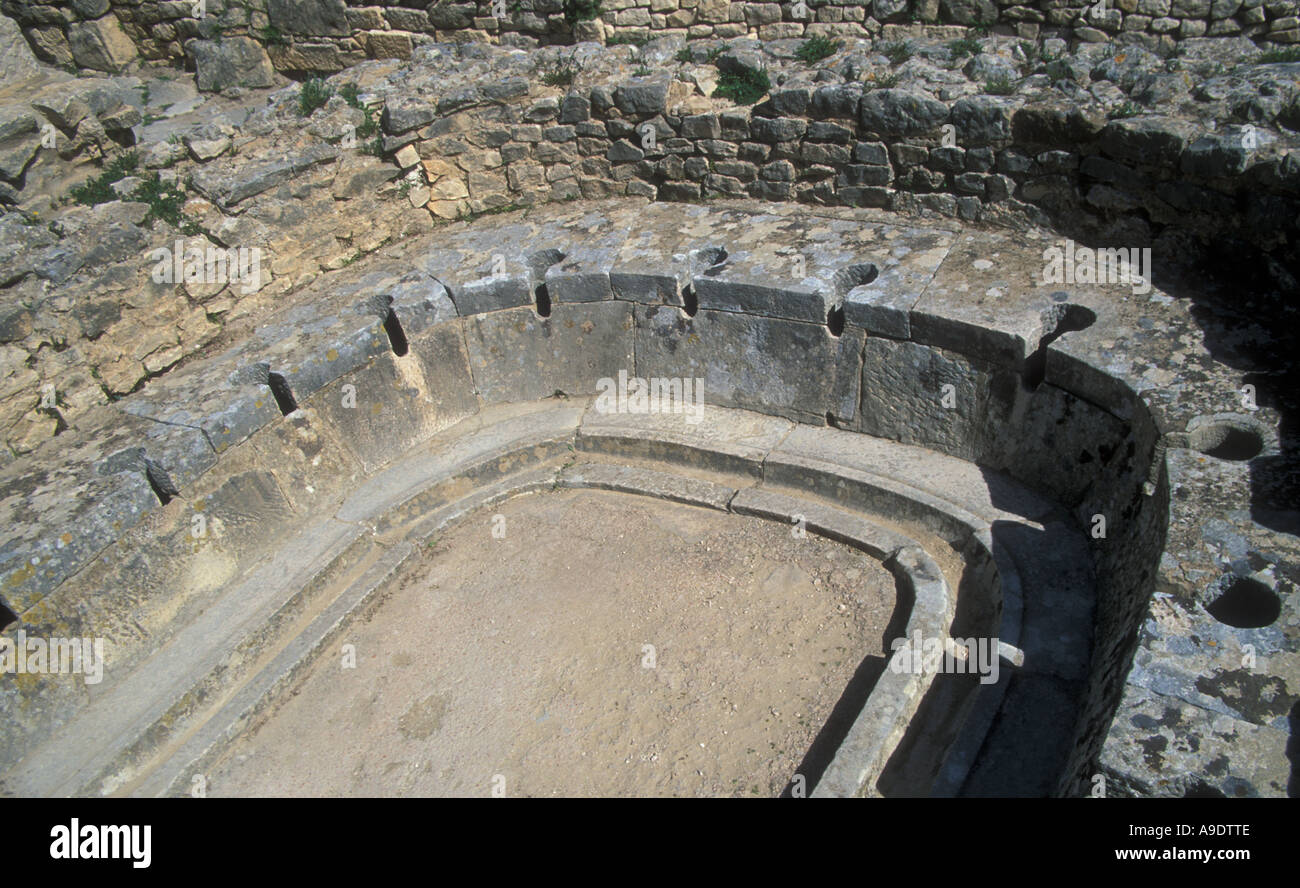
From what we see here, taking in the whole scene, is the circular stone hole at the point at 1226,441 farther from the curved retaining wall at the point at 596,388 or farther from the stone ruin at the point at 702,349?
the curved retaining wall at the point at 596,388

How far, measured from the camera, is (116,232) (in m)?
6.41

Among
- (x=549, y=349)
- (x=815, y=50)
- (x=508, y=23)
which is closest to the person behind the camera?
(x=549, y=349)

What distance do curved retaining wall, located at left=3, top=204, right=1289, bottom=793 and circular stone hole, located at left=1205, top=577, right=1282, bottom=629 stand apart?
321 millimetres

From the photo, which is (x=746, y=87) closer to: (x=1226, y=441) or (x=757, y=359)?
(x=757, y=359)

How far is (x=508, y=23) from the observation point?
9109 millimetres

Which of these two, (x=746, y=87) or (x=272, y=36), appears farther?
(x=272, y=36)

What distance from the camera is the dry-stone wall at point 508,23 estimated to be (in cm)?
812

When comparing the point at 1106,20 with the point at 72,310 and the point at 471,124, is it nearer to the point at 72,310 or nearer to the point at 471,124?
the point at 471,124

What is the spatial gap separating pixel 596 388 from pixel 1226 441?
430cm

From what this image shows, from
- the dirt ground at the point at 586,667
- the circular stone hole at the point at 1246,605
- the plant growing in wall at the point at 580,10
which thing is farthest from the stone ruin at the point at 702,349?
the plant growing in wall at the point at 580,10

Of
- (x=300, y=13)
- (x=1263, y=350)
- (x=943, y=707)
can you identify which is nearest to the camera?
(x=943, y=707)

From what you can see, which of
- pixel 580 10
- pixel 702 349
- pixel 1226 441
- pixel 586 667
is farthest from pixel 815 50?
pixel 586 667
